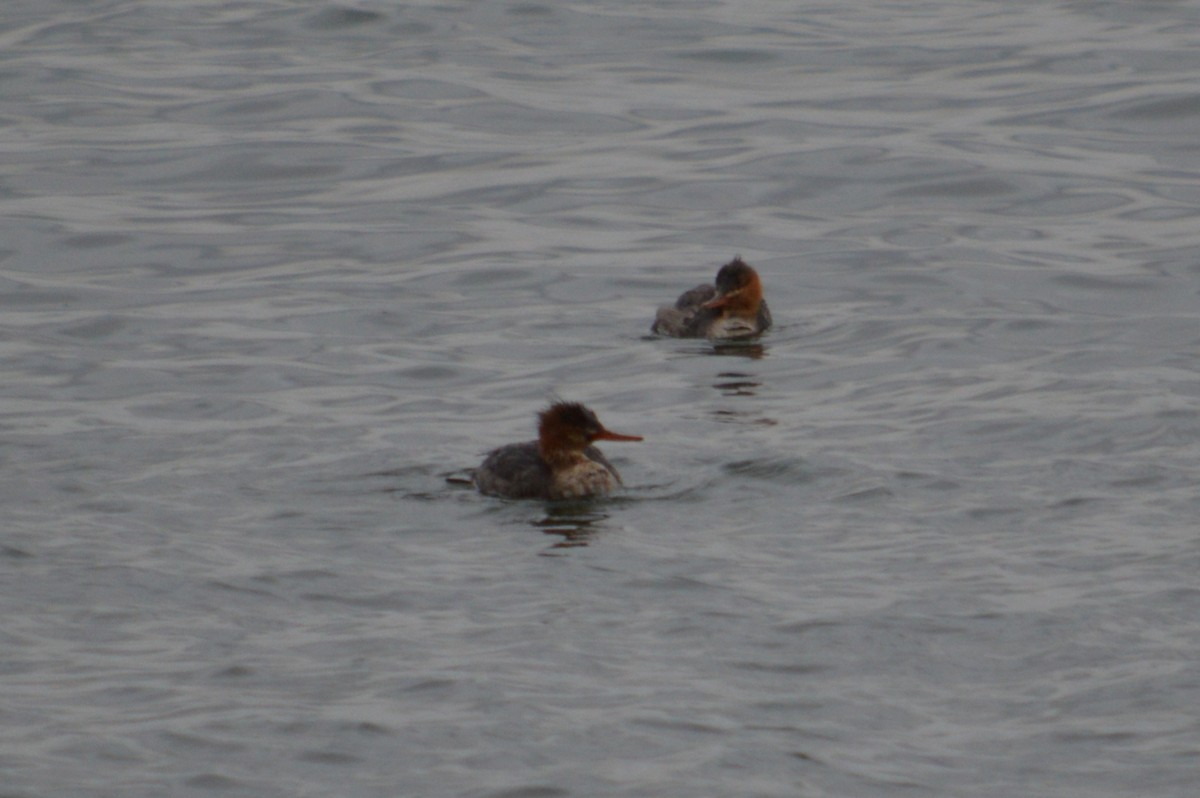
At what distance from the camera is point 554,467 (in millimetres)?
12086

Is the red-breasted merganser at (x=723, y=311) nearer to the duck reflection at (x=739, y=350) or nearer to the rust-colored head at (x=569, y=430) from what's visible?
the duck reflection at (x=739, y=350)

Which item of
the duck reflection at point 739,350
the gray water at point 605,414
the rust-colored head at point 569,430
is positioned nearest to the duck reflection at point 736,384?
the gray water at point 605,414

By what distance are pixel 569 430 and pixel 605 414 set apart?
5.61 ft

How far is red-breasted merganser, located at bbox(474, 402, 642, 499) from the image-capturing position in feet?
39.2

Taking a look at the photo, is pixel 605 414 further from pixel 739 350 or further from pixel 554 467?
pixel 739 350

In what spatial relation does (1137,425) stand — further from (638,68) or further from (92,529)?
A: (638,68)

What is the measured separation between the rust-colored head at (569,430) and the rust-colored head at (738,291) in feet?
14.2

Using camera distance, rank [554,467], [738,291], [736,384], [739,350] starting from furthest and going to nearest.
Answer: [738,291], [739,350], [736,384], [554,467]

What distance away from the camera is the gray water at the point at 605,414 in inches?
320

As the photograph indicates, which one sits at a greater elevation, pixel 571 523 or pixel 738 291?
pixel 738 291

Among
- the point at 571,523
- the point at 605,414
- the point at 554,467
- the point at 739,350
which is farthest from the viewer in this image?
the point at 739,350

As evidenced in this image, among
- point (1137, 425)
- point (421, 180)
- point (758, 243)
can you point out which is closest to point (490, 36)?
point (421, 180)

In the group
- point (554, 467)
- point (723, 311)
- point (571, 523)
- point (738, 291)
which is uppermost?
point (738, 291)

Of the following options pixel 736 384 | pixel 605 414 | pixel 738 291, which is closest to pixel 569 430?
pixel 605 414
